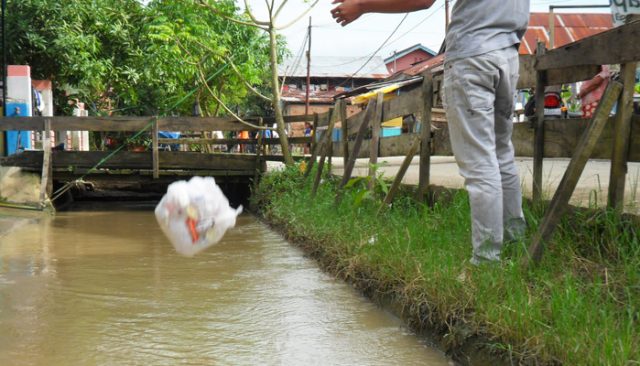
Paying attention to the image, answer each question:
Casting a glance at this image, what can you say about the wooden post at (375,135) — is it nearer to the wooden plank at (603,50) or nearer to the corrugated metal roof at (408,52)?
the wooden plank at (603,50)

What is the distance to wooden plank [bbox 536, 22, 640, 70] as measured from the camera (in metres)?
3.06

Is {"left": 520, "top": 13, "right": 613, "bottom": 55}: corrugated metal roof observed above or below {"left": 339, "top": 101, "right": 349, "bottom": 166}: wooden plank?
above

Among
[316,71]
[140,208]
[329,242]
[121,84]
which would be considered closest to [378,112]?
[329,242]

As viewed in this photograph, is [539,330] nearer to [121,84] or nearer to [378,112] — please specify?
[378,112]

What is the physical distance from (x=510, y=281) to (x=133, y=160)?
9.15 meters

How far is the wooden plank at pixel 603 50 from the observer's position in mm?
3058

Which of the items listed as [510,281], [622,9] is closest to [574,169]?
[510,281]

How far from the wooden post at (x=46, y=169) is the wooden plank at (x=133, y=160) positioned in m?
0.37

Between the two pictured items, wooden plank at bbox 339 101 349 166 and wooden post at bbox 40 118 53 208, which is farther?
wooden post at bbox 40 118 53 208

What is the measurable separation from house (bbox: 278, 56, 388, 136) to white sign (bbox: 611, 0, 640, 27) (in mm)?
37331

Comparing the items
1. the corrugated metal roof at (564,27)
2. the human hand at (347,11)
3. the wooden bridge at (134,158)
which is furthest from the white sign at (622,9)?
the corrugated metal roof at (564,27)

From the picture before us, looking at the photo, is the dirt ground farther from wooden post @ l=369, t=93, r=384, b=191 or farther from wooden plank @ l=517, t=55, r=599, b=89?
wooden plank @ l=517, t=55, r=599, b=89

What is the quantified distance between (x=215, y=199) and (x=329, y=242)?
2274 mm

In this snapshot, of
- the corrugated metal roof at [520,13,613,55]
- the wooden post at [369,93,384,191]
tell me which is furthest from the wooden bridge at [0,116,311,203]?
the corrugated metal roof at [520,13,613,55]
